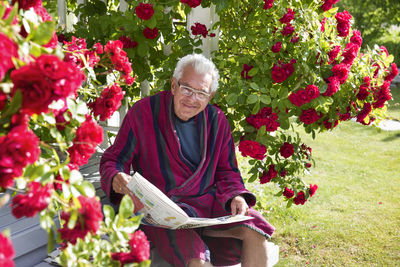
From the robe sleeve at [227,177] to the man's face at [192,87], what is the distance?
0.74ft

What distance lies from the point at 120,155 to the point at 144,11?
36.5 inches

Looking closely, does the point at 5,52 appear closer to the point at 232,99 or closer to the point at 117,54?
the point at 117,54

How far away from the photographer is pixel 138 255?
1.10 metres

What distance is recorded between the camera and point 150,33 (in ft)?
8.98

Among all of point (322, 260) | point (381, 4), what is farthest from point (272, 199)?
point (381, 4)

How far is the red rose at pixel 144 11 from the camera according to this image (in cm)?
261

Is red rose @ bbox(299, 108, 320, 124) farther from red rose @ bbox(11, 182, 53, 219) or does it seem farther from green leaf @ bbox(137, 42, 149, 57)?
red rose @ bbox(11, 182, 53, 219)

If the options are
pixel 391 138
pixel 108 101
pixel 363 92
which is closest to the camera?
pixel 108 101

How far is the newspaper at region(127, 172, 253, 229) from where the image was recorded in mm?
1753

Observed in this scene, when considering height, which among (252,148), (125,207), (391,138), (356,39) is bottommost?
(391,138)

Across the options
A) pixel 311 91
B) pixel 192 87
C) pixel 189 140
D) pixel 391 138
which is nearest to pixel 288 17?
pixel 311 91

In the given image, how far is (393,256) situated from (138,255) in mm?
3319

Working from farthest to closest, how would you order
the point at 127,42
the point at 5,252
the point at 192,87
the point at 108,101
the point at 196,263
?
1. the point at 127,42
2. the point at 192,87
3. the point at 196,263
4. the point at 108,101
5. the point at 5,252

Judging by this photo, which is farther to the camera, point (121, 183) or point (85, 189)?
point (121, 183)
